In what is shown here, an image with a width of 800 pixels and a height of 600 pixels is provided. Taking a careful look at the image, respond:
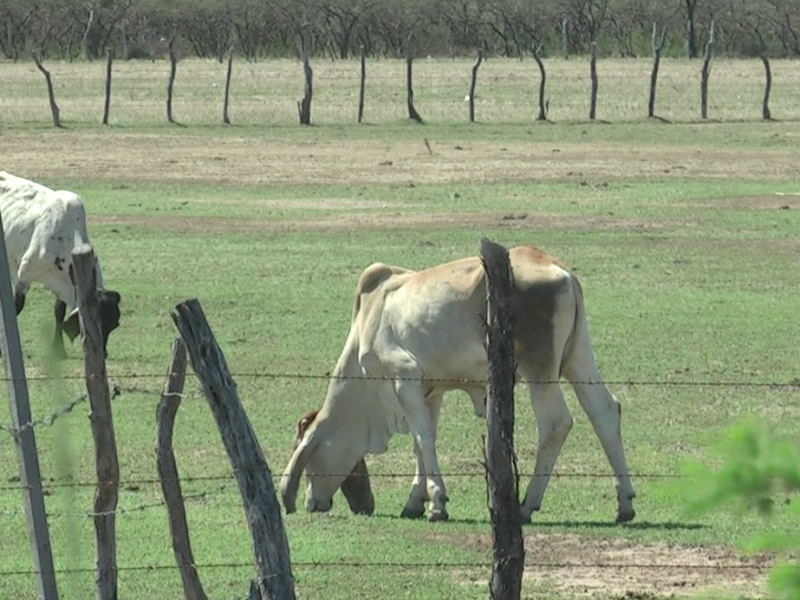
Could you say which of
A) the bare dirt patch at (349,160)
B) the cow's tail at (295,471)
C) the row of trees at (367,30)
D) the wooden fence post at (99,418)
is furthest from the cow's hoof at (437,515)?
the row of trees at (367,30)

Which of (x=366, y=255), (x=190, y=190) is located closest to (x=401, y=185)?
(x=190, y=190)

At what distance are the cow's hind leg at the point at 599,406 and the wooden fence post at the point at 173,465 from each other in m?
3.44

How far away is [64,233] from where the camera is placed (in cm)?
1616

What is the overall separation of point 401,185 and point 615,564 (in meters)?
19.4

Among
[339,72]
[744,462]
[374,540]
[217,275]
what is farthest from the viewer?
[339,72]

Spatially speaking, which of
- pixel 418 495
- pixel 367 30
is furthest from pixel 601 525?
pixel 367 30

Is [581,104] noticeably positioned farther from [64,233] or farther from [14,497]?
[14,497]

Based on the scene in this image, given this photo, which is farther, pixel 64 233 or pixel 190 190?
pixel 190 190

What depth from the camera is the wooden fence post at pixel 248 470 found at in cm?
605

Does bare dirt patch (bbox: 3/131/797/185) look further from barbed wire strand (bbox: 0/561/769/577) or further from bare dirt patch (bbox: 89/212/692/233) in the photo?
barbed wire strand (bbox: 0/561/769/577)

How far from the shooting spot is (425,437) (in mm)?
10188

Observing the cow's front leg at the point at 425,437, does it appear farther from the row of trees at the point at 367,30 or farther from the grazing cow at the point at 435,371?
the row of trees at the point at 367,30

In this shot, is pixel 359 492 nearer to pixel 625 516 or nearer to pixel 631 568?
pixel 625 516

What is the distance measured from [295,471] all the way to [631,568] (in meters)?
2.43
